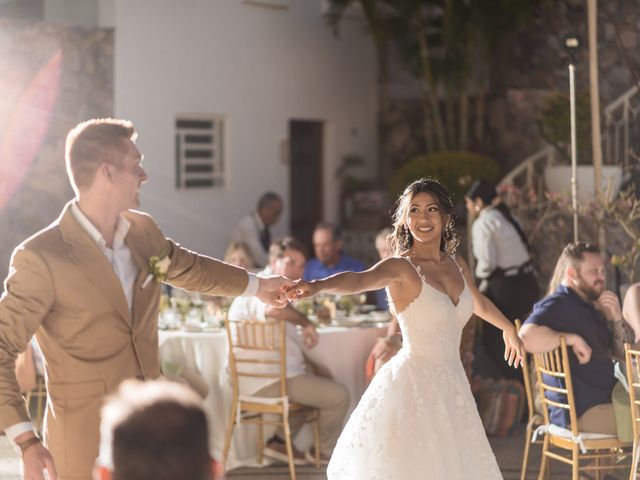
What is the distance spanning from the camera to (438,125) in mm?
14656

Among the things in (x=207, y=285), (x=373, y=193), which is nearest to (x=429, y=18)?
(x=373, y=193)

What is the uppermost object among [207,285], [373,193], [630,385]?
[373,193]

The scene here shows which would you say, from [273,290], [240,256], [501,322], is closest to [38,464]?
[273,290]

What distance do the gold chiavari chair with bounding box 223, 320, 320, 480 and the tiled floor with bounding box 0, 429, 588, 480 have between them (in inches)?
6.4

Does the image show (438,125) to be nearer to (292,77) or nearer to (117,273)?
(292,77)

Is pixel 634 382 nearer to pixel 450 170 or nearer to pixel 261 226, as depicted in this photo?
pixel 261 226

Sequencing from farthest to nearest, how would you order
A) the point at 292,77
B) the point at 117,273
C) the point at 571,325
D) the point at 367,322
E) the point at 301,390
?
the point at 292,77 → the point at 367,322 → the point at 301,390 → the point at 571,325 → the point at 117,273

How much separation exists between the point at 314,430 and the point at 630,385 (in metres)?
2.69

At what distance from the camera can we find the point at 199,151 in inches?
532

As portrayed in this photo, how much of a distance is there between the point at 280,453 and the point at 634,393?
2.81 m

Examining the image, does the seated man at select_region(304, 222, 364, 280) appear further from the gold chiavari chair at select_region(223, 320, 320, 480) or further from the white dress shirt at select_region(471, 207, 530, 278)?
the gold chiavari chair at select_region(223, 320, 320, 480)

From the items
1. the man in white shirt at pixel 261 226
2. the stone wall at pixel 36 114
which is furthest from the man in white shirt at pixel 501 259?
the stone wall at pixel 36 114

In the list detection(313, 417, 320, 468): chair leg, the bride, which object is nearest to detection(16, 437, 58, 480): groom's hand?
the bride

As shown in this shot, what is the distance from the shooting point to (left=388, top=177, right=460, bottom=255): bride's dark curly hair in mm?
5023
